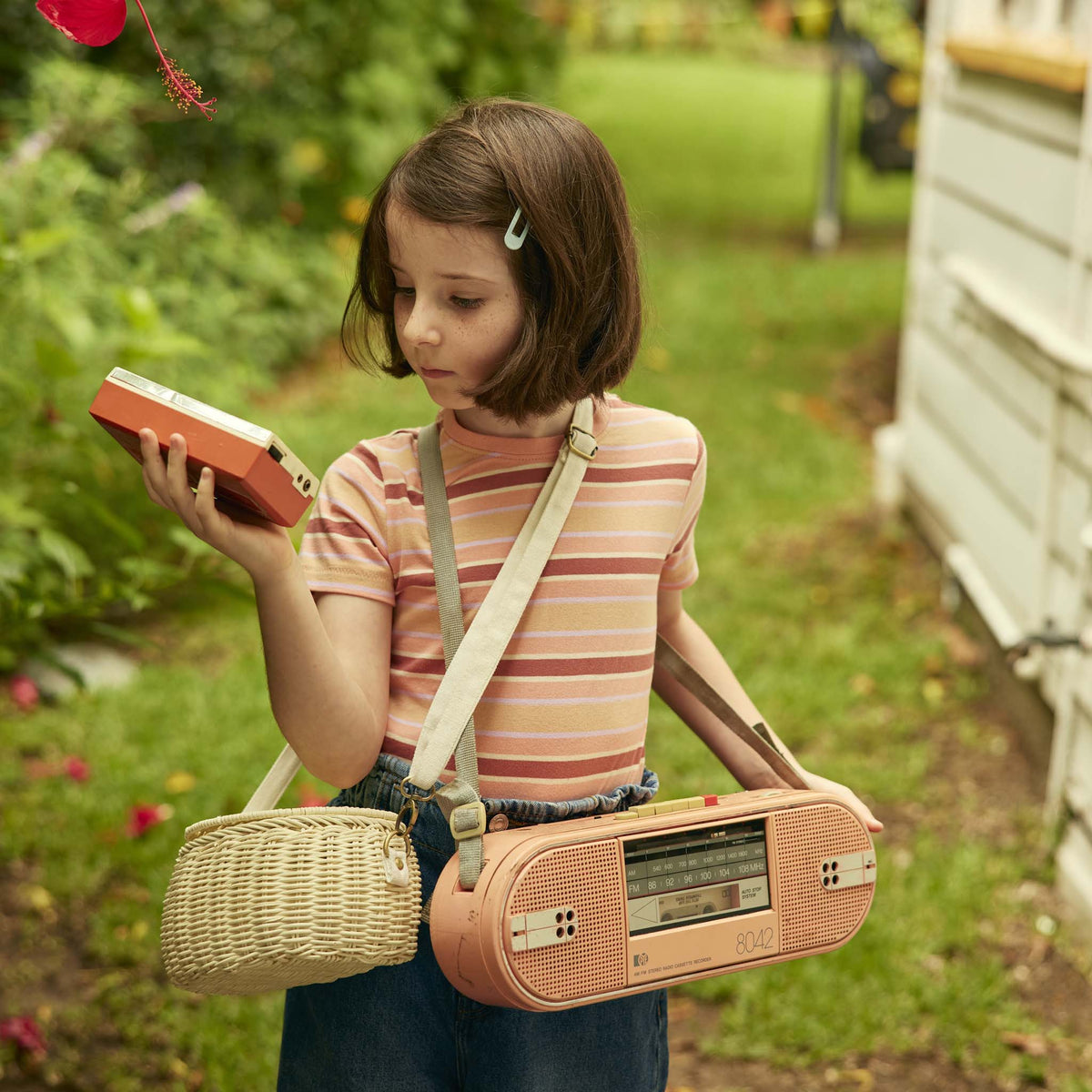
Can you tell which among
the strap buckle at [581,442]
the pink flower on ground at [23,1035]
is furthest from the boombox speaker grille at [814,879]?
the pink flower on ground at [23,1035]

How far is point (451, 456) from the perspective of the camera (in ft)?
4.91

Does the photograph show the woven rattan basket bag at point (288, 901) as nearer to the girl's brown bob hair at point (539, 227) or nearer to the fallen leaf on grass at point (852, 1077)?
the girl's brown bob hair at point (539, 227)

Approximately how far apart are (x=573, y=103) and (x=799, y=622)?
7814 mm

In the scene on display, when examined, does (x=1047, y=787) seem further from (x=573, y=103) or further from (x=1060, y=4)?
(x=573, y=103)

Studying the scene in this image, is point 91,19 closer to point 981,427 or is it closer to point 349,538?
point 349,538

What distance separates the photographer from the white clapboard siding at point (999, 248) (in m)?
3.61

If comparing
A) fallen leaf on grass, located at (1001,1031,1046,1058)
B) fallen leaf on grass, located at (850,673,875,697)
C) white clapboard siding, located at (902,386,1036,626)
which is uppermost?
white clapboard siding, located at (902,386,1036,626)

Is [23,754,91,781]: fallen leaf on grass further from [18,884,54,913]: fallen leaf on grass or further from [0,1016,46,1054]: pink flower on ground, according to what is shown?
[0,1016,46,1054]: pink flower on ground

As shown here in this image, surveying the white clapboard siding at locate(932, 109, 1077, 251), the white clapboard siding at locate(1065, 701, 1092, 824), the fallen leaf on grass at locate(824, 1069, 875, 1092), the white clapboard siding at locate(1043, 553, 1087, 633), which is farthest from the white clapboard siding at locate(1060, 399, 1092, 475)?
the fallen leaf on grass at locate(824, 1069, 875, 1092)

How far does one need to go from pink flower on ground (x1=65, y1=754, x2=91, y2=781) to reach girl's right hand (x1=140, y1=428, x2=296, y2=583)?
2444mm

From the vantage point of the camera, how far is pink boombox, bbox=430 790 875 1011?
1273mm

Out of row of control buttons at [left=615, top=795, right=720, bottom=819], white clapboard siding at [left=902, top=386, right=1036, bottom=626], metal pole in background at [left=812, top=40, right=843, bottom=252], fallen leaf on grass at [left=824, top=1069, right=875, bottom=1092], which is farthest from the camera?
metal pole in background at [left=812, top=40, right=843, bottom=252]

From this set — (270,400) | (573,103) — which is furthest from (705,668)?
(573,103)

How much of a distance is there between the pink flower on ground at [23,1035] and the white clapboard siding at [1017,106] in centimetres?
314
